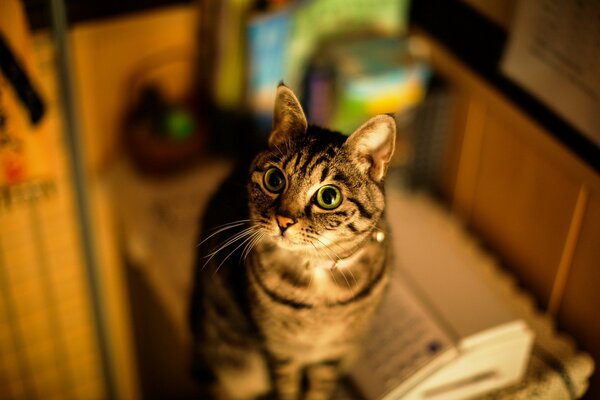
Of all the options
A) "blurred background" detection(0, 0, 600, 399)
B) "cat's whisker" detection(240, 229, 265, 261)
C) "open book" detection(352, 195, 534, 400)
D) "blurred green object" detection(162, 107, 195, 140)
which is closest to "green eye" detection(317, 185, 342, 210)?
"cat's whisker" detection(240, 229, 265, 261)

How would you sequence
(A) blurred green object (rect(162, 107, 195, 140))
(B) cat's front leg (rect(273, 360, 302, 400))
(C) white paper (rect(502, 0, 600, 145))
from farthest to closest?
1. (A) blurred green object (rect(162, 107, 195, 140))
2. (B) cat's front leg (rect(273, 360, 302, 400))
3. (C) white paper (rect(502, 0, 600, 145))

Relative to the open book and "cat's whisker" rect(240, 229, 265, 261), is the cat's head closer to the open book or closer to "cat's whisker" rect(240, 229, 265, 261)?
"cat's whisker" rect(240, 229, 265, 261)

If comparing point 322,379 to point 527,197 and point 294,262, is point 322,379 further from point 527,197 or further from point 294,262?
point 527,197


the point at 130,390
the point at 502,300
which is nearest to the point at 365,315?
Answer: the point at 502,300

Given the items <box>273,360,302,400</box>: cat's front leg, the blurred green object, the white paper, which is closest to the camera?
the white paper

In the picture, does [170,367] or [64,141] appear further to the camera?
[170,367]

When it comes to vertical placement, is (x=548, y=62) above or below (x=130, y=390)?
above

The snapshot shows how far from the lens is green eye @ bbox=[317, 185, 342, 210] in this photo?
0.84 meters

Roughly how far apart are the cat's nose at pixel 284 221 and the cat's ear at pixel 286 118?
98 millimetres

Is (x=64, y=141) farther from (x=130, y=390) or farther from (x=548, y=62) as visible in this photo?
(x=548, y=62)

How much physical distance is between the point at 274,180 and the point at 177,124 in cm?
61

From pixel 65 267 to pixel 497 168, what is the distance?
1.06 metres

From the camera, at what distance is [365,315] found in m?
0.98

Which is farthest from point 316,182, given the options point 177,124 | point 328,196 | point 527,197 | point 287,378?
point 177,124
